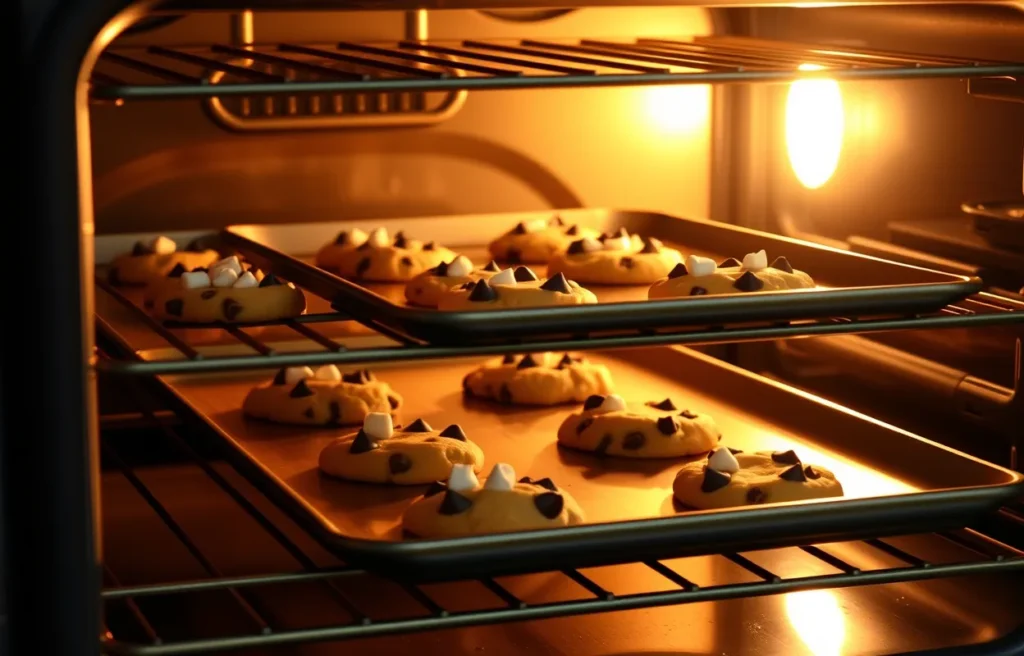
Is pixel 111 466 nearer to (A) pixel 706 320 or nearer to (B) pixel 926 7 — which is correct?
(A) pixel 706 320

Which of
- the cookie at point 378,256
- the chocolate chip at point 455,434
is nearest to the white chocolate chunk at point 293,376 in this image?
the cookie at point 378,256

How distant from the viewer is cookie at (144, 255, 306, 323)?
1.31m

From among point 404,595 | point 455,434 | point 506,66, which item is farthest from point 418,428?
point 506,66

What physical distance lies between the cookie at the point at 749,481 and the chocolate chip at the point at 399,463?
0.74 ft

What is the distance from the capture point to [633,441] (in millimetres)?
1398

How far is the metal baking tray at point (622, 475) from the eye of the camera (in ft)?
3.43

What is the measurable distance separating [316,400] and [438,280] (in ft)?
0.58

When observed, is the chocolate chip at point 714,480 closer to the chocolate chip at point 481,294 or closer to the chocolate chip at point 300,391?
the chocolate chip at point 481,294

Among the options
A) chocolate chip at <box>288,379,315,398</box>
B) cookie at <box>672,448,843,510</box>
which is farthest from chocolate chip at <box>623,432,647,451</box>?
chocolate chip at <box>288,379,315,398</box>

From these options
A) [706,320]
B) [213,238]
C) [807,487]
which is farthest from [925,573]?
[213,238]

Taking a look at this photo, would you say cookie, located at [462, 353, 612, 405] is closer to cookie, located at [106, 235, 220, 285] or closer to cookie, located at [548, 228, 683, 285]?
cookie, located at [548, 228, 683, 285]

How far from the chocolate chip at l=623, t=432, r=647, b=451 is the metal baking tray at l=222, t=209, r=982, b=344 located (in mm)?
139

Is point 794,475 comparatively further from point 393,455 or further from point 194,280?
point 194,280

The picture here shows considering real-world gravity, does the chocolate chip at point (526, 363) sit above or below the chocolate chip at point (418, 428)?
above
